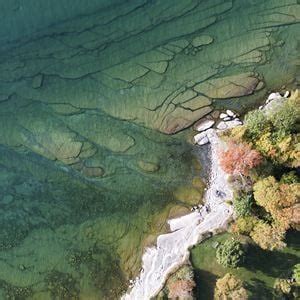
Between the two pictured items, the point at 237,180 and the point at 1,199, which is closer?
the point at 237,180

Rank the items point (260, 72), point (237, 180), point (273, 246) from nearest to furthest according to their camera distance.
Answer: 1. point (273, 246)
2. point (237, 180)
3. point (260, 72)

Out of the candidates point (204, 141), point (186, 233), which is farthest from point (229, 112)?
point (186, 233)

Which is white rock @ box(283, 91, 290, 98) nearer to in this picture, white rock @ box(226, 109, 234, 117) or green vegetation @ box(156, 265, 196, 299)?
white rock @ box(226, 109, 234, 117)

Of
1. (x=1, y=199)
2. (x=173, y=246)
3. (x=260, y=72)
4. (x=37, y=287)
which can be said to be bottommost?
(x=37, y=287)

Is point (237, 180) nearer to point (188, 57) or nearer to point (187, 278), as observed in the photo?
point (187, 278)

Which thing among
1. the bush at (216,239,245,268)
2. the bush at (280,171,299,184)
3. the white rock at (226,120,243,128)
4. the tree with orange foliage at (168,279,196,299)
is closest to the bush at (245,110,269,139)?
the white rock at (226,120,243,128)

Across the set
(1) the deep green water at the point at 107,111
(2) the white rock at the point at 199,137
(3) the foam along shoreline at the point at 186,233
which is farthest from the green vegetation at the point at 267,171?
(1) the deep green water at the point at 107,111

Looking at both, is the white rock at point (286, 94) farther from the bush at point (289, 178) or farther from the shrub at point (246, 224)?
the shrub at point (246, 224)

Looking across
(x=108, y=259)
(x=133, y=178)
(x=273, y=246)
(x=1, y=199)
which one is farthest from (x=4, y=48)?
(x=273, y=246)
